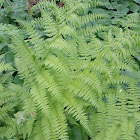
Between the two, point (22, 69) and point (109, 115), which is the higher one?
point (22, 69)

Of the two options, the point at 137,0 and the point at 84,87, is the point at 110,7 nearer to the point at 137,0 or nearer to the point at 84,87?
the point at 137,0

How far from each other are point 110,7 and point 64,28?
8.06 feet

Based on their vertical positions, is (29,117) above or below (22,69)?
below

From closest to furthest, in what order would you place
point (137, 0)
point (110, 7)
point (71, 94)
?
point (71, 94), point (110, 7), point (137, 0)

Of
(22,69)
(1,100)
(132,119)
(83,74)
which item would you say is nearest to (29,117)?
(1,100)

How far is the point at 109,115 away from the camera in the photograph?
6.51 feet

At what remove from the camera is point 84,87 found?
1.81 meters

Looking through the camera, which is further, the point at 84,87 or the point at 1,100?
the point at 1,100

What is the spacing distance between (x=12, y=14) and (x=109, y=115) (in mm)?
2543

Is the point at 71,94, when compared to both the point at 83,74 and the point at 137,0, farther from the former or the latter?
the point at 137,0

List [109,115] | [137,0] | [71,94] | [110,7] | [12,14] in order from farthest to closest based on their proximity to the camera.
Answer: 1. [137,0]
2. [110,7]
3. [12,14]
4. [109,115]
5. [71,94]

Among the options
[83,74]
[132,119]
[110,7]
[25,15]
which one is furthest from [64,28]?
[110,7]

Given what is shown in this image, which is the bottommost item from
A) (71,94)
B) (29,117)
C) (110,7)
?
(29,117)

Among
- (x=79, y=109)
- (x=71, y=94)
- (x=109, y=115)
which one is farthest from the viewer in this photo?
(x=109, y=115)
